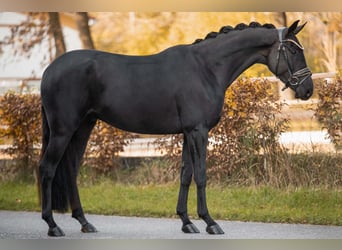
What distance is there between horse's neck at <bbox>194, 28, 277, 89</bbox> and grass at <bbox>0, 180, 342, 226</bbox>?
2003mm

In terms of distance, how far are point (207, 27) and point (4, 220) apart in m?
7.05

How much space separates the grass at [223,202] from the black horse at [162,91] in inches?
58.3

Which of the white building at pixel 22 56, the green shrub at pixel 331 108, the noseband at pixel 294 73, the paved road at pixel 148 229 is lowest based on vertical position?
the paved road at pixel 148 229

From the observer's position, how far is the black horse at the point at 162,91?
7.07 m

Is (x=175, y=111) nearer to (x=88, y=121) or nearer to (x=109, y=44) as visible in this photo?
(x=88, y=121)

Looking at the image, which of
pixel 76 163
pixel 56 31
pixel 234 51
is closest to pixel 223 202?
pixel 76 163

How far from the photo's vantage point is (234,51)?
7230 millimetres

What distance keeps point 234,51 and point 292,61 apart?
0.61 meters

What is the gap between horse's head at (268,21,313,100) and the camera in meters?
7.14

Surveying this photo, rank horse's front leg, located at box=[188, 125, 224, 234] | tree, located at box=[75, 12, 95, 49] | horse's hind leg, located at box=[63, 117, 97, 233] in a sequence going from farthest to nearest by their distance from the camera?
tree, located at box=[75, 12, 95, 49] < horse's hind leg, located at box=[63, 117, 97, 233] < horse's front leg, located at box=[188, 125, 224, 234]

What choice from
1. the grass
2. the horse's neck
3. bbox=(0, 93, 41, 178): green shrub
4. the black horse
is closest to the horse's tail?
the black horse

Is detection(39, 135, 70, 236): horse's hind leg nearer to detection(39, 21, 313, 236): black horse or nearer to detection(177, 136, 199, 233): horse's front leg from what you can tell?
detection(39, 21, 313, 236): black horse

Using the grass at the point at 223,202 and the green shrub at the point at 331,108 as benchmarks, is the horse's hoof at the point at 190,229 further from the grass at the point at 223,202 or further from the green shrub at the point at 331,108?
the green shrub at the point at 331,108

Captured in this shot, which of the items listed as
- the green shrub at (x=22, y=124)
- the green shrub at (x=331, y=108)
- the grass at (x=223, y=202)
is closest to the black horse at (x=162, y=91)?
the grass at (x=223, y=202)
